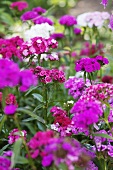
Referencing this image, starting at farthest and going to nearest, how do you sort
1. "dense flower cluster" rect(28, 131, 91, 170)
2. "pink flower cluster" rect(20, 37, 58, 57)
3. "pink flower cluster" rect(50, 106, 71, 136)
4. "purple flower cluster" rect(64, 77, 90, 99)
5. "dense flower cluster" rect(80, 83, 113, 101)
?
"purple flower cluster" rect(64, 77, 90, 99)
"pink flower cluster" rect(20, 37, 58, 57)
"pink flower cluster" rect(50, 106, 71, 136)
"dense flower cluster" rect(80, 83, 113, 101)
"dense flower cluster" rect(28, 131, 91, 170)

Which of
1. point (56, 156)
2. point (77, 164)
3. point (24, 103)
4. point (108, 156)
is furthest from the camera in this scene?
point (24, 103)

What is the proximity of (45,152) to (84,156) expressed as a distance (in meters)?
0.18

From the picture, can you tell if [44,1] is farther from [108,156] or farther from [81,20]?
[108,156]

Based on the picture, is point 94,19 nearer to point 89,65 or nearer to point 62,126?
point 89,65

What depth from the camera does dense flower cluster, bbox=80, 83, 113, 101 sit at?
207 centimetres

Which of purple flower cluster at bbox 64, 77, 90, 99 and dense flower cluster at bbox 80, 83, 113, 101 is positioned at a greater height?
purple flower cluster at bbox 64, 77, 90, 99

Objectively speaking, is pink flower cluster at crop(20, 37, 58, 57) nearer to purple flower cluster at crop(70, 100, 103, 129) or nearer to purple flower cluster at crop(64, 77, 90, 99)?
purple flower cluster at crop(64, 77, 90, 99)

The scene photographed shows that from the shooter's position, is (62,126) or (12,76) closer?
(12,76)

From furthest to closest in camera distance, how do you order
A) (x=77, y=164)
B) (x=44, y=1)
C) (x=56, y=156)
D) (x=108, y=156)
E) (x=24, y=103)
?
(x=44, y=1) < (x=24, y=103) < (x=108, y=156) < (x=77, y=164) < (x=56, y=156)

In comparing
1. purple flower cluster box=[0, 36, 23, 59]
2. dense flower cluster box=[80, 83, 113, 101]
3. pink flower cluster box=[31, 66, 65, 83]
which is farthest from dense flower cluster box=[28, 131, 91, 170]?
purple flower cluster box=[0, 36, 23, 59]

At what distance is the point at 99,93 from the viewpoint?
2121 millimetres

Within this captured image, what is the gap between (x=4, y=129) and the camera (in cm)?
281

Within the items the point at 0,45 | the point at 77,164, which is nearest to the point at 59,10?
the point at 0,45

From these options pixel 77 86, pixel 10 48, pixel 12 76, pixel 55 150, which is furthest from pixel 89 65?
pixel 55 150
